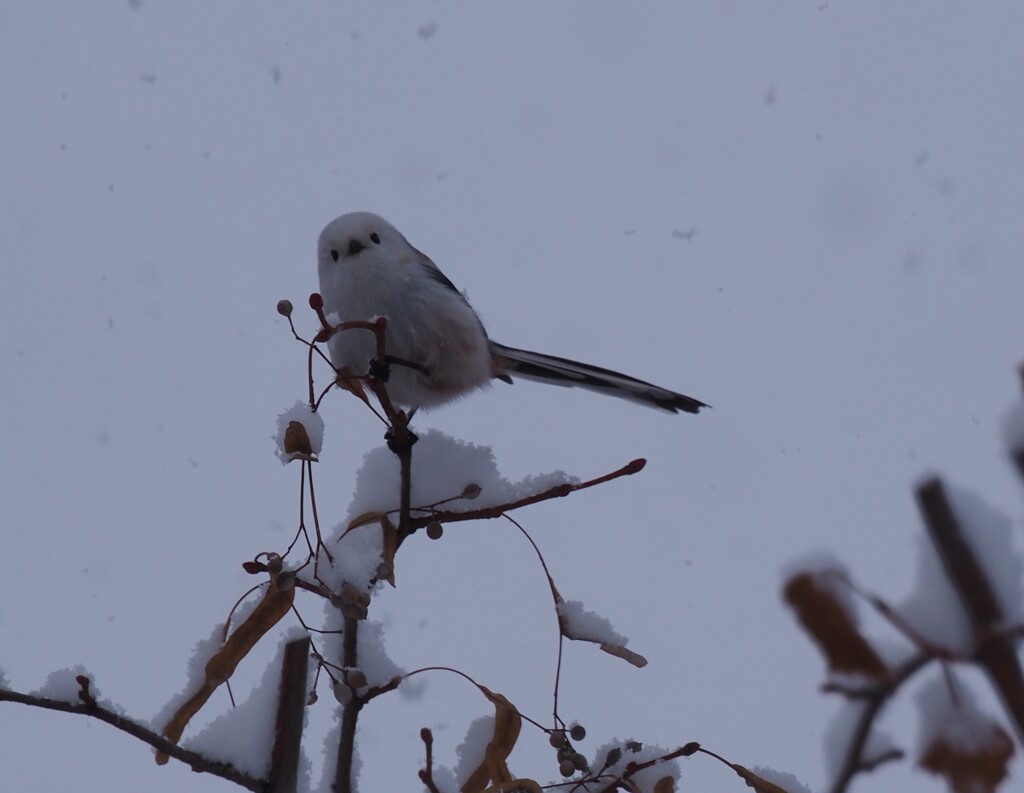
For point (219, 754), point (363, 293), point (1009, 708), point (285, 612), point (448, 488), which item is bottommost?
point (1009, 708)

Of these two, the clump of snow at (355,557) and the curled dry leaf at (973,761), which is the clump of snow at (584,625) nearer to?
the clump of snow at (355,557)

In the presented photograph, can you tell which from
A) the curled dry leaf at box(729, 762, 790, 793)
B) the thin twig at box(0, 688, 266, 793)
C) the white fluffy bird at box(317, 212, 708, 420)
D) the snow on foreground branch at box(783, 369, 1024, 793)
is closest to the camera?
the snow on foreground branch at box(783, 369, 1024, 793)

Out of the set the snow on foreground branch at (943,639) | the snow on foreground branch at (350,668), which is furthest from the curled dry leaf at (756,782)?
the snow on foreground branch at (943,639)

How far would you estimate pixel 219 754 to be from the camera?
127 cm

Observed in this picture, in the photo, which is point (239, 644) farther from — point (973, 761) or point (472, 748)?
point (973, 761)

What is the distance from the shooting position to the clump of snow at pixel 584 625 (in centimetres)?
146

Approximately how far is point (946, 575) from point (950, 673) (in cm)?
8

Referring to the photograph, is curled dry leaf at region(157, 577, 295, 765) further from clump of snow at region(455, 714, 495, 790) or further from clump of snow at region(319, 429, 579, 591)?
clump of snow at region(455, 714, 495, 790)

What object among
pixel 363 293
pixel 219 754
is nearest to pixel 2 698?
pixel 219 754

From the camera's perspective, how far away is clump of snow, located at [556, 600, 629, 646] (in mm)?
1458

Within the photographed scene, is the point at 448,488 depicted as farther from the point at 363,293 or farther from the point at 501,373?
the point at 501,373

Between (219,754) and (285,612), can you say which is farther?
(285,612)

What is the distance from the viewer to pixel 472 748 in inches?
57.8

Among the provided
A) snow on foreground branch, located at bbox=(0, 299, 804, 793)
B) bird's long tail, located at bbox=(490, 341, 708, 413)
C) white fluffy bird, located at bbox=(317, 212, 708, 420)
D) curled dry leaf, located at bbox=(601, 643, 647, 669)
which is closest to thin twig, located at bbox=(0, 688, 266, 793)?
snow on foreground branch, located at bbox=(0, 299, 804, 793)
